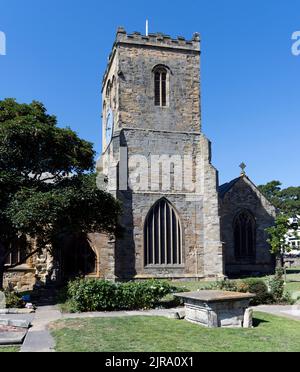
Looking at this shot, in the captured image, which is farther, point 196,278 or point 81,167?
point 196,278

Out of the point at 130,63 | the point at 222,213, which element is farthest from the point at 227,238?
the point at 130,63

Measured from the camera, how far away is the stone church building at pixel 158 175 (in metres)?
26.7

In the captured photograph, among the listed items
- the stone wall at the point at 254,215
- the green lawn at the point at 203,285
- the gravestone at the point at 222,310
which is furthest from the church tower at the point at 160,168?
the gravestone at the point at 222,310

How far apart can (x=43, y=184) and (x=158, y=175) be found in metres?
10.9

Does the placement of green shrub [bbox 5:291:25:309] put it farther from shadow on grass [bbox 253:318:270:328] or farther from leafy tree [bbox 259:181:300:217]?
leafy tree [bbox 259:181:300:217]

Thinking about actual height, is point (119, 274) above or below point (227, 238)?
below

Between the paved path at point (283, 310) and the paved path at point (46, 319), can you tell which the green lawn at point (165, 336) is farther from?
the paved path at point (283, 310)

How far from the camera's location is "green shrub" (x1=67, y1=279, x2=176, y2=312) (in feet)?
46.0

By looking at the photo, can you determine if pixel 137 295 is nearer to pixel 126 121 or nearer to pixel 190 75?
pixel 126 121

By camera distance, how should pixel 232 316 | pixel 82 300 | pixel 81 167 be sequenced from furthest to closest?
1. pixel 81 167
2. pixel 82 300
3. pixel 232 316

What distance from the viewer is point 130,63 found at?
1133 inches

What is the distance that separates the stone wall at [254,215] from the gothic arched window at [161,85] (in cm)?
853

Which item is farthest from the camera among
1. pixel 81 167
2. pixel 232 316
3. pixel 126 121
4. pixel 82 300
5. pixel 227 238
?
pixel 227 238

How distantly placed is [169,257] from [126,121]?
371 inches
